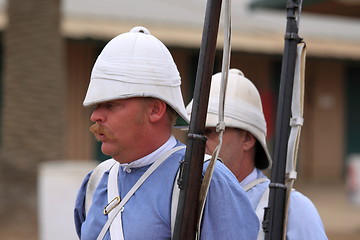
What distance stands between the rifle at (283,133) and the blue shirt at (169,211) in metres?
0.10

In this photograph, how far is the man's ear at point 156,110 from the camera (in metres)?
2.38

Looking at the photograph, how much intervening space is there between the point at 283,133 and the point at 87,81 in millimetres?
14750

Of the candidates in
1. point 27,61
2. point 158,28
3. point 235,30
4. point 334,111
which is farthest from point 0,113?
point 334,111

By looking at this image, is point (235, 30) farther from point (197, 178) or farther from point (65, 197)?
point (197, 178)

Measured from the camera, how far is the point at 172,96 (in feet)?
7.80

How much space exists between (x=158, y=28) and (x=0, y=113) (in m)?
3.76

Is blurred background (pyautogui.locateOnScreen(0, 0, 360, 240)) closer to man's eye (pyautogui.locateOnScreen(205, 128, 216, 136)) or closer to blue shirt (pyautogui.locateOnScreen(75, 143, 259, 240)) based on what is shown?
man's eye (pyautogui.locateOnScreen(205, 128, 216, 136))

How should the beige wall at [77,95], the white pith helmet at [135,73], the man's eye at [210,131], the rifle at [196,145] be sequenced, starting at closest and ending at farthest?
1. the rifle at [196,145]
2. the white pith helmet at [135,73]
3. the man's eye at [210,131]
4. the beige wall at [77,95]

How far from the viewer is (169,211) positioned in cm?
227

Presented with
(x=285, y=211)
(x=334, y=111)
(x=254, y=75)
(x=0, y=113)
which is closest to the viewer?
(x=285, y=211)

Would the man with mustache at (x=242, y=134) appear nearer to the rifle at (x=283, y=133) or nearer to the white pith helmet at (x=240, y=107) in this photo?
the white pith helmet at (x=240, y=107)

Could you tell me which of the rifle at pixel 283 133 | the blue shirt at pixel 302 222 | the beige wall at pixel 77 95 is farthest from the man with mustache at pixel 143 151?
the beige wall at pixel 77 95

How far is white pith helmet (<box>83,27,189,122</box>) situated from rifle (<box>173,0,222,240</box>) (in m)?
0.15

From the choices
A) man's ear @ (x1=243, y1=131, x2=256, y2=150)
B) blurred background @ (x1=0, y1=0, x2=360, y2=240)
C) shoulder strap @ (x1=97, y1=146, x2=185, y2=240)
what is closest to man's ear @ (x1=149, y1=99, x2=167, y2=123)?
shoulder strap @ (x1=97, y1=146, x2=185, y2=240)
